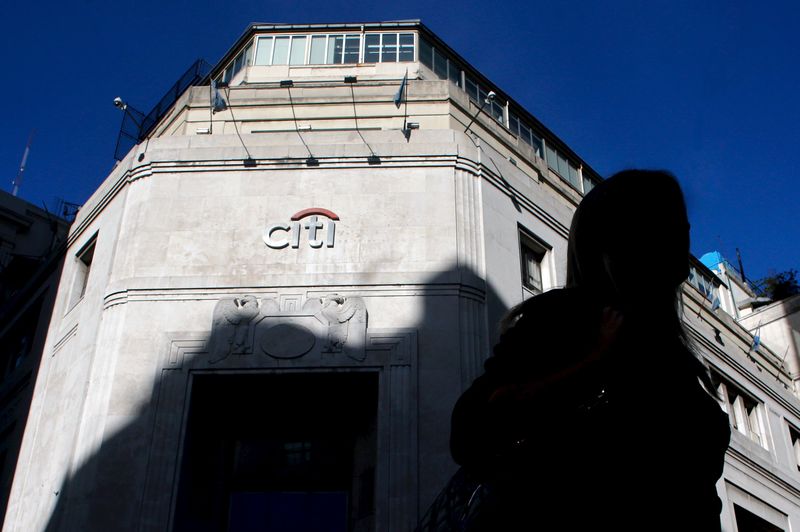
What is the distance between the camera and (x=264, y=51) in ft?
83.1

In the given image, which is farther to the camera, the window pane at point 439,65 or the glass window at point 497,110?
the glass window at point 497,110

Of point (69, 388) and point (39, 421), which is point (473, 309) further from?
point (39, 421)

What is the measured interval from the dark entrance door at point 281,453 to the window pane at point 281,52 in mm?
11570

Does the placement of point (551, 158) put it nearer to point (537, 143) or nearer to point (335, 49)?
point (537, 143)

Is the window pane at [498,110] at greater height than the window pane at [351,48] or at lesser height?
lesser

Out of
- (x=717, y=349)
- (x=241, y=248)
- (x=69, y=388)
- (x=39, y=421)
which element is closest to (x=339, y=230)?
(x=241, y=248)

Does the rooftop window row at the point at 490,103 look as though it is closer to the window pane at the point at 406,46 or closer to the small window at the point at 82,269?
the window pane at the point at 406,46

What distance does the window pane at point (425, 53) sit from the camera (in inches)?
990

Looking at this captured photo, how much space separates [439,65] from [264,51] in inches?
205

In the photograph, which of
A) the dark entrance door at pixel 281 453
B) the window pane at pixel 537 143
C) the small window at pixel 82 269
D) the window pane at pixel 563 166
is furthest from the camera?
the window pane at pixel 563 166

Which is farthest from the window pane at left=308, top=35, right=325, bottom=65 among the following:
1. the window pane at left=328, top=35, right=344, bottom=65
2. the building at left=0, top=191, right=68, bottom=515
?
the building at left=0, top=191, right=68, bottom=515

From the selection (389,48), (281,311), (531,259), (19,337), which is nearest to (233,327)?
(281,311)

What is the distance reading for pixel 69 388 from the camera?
1848cm

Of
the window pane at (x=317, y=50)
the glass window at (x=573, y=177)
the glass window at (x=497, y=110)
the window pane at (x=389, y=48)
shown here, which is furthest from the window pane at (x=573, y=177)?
the window pane at (x=317, y=50)
